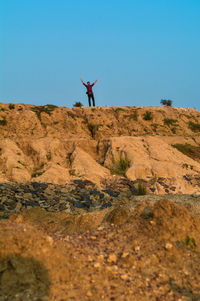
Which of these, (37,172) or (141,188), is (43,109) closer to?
(37,172)

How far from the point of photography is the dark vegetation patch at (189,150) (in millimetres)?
19411

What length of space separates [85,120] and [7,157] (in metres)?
8.76

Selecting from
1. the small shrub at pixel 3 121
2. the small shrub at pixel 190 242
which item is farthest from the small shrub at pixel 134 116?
the small shrub at pixel 190 242

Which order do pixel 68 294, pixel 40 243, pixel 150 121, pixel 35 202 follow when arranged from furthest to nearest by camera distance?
1. pixel 150 121
2. pixel 35 202
3. pixel 40 243
4. pixel 68 294

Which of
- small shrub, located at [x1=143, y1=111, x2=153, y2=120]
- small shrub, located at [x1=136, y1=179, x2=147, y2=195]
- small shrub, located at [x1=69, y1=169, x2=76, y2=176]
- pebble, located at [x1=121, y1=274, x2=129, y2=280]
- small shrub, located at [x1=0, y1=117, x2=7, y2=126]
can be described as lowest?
pebble, located at [x1=121, y1=274, x2=129, y2=280]

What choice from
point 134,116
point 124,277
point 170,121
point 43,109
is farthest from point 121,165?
point 124,277

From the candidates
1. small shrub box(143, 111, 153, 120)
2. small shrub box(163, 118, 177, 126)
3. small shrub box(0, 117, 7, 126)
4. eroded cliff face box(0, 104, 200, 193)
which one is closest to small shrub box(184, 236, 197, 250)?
eroded cliff face box(0, 104, 200, 193)

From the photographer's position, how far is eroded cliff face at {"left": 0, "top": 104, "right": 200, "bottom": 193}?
579 inches

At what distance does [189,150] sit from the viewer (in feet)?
65.4

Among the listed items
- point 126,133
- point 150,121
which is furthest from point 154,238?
Result: point 150,121

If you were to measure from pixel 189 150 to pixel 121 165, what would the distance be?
6215 mm

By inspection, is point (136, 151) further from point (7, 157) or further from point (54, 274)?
point (54, 274)

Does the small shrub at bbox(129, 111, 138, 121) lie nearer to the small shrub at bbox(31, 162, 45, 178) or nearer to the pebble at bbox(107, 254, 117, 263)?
the small shrub at bbox(31, 162, 45, 178)

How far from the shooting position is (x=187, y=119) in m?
25.0
